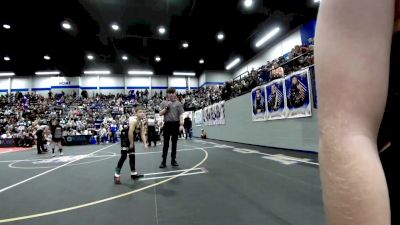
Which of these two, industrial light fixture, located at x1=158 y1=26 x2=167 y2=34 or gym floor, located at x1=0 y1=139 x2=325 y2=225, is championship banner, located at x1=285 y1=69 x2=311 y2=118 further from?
industrial light fixture, located at x1=158 y1=26 x2=167 y2=34

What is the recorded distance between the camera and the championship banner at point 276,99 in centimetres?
721

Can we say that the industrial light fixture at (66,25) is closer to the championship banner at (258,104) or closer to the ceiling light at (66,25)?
the ceiling light at (66,25)

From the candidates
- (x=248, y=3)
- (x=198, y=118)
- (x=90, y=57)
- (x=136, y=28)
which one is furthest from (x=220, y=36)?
(x=90, y=57)

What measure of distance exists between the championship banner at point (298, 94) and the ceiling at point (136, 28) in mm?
6878

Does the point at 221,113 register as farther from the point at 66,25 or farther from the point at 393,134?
the point at 393,134

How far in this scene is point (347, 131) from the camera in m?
0.32

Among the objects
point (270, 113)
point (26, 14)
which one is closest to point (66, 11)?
point (26, 14)

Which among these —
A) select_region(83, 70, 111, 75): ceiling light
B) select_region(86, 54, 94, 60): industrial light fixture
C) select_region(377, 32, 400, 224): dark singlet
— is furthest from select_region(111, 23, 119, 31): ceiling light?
select_region(377, 32, 400, 224): dark singlet

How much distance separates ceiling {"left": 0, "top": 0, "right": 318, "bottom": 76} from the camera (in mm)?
12422

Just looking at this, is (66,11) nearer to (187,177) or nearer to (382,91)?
(187,177)

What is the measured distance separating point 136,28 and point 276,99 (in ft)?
37.4

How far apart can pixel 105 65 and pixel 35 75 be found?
9.29 metres

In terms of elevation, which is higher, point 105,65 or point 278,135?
point 105,65

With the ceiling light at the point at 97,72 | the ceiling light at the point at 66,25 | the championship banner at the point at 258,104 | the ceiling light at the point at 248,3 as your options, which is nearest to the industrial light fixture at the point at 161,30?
the ceiling light at the point at 66,25
